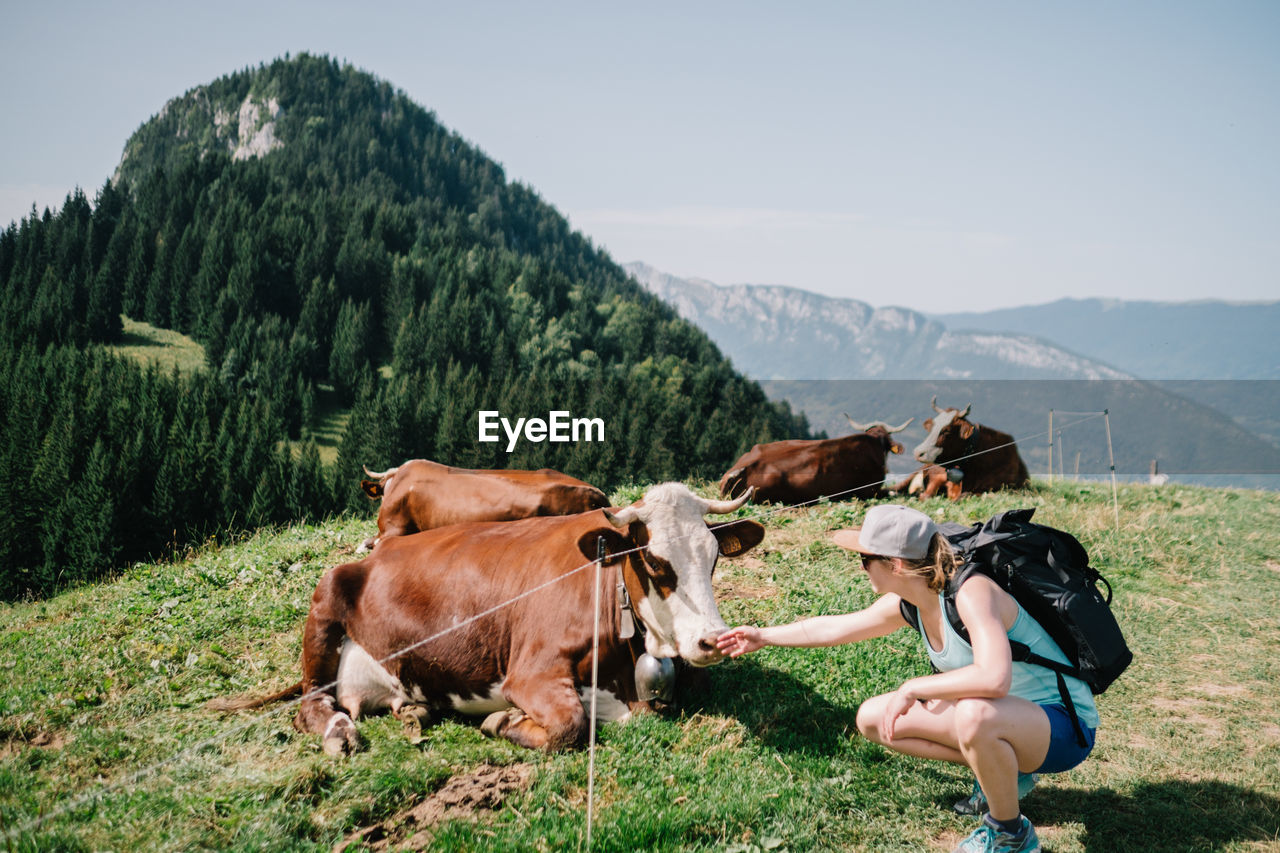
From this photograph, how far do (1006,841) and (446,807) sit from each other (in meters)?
2.88

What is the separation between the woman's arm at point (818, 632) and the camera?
14.4 ft

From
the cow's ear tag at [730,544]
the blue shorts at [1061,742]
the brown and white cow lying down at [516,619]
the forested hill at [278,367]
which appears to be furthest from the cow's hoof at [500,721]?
the forested hill at [278,367]

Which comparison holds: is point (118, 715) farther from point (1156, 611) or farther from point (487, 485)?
point (1156, 611)

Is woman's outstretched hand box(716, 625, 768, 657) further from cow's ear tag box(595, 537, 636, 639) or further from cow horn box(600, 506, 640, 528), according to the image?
cow horn box(600, 506, 640, 528)

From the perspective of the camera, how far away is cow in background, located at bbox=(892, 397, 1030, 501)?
48.5ft

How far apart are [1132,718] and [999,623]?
10.6 ft

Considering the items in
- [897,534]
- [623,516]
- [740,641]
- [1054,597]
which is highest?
[897,534]

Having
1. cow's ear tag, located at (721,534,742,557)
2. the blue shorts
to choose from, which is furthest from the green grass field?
the blue shorts

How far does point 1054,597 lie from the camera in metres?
3.85

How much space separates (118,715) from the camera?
6.02 meters

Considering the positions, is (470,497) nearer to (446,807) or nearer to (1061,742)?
(446,807)

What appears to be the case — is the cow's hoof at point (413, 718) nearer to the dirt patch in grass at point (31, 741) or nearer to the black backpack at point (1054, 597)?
the dirt patch in grass at point (31, 741)

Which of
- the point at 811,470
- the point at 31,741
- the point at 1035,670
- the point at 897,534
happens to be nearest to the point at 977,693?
the point at 1035,670

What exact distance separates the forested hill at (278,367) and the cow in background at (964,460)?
15.0m
